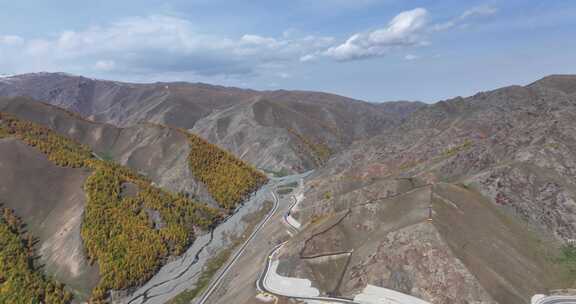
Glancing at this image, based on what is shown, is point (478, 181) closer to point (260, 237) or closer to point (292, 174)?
point (260, 237)

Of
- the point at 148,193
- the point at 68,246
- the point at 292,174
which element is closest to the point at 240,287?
the point at 68,246

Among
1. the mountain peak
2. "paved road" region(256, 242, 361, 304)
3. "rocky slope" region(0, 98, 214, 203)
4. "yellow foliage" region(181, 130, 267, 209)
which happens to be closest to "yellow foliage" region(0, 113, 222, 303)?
"yellow foliage" region(181, 130, 267, 209)

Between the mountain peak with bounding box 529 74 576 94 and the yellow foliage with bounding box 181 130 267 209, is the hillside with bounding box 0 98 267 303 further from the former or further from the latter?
the mountain peak with bounding box 529 74 576 94

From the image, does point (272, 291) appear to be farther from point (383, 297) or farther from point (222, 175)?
point (222, 175)

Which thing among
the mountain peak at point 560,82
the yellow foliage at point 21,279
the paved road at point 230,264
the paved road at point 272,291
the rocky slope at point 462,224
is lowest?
the paved road at point 230,264

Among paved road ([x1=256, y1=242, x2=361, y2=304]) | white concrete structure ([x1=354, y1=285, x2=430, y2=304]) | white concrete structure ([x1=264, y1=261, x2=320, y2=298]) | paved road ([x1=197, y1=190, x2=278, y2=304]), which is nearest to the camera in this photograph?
white concrete structure ([x1=354, y1=285, x2=430, y2=304])

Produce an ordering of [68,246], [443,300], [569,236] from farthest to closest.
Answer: [68,246], [569,236], [443,300]

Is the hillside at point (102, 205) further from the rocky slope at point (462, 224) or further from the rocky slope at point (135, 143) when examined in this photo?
the rocky slope at point (462, 224)

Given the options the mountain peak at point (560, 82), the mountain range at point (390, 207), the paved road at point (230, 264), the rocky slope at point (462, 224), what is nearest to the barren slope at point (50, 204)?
the mountain range at point (390, 207)

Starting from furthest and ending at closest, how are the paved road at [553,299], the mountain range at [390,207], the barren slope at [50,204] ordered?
the barren slope at [50,204], the mountain range at [390,207], the paved road at [553,299]

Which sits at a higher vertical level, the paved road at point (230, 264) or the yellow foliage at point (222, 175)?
the yellow foliage at point (222, 175)

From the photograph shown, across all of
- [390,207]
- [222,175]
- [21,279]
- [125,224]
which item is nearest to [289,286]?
[390,207]
